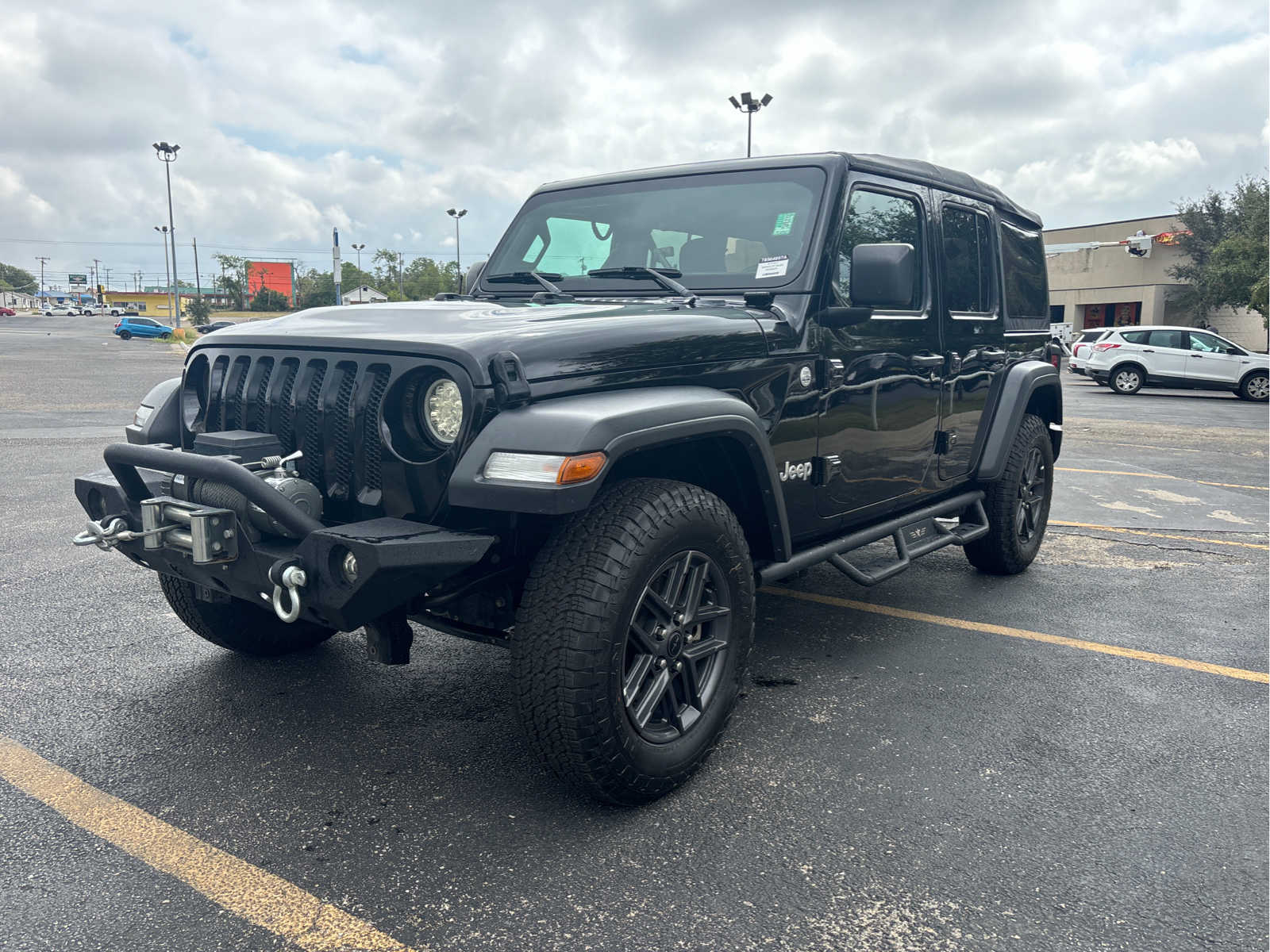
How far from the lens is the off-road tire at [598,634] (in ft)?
8.76

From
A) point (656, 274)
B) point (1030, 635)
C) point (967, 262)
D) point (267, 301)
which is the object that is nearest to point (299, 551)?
point (656, 274)

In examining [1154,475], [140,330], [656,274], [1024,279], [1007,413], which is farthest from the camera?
[140,330]

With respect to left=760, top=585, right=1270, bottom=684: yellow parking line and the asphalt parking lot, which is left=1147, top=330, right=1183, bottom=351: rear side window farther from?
left=760, top=585, right=1270, bottom=684: yellow parking line

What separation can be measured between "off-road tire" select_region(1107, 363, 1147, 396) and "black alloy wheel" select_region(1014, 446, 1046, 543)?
19.0 metres

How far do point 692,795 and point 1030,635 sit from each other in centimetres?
233

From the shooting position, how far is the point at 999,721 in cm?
365

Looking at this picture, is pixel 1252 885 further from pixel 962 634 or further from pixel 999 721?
pixel 962 634

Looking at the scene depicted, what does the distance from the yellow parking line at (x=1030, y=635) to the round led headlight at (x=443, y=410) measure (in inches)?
63.8

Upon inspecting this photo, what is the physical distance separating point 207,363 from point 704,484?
1757 mm

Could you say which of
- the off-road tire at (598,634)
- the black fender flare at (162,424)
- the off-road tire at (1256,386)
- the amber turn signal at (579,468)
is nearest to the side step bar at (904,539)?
the off-road tire at (598,634)

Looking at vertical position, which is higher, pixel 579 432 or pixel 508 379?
pixel 508 379

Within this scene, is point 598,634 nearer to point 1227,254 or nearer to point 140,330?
point 1227,254

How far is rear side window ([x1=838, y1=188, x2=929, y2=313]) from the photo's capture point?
3908 millimetres

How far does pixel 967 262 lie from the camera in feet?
16.3
